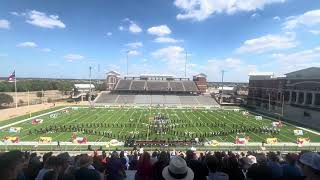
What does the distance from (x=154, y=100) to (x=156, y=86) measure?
17.4 metres

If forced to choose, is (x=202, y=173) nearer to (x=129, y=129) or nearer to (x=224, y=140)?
(x=224, y=140)

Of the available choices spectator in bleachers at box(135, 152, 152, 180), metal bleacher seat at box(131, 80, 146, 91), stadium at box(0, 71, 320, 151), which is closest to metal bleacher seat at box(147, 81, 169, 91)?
metal bleacher seat at box(131, 80, 146, 91)

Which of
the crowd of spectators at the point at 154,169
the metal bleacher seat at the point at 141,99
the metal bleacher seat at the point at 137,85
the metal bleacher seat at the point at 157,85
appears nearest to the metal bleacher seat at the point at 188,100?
the metal bleacher seat at the point at 141,99

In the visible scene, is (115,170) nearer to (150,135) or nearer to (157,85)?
(150,135)

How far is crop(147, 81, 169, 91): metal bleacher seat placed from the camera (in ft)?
335

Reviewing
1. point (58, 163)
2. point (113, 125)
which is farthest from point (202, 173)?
point (113, 125)

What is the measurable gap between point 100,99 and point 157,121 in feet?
138

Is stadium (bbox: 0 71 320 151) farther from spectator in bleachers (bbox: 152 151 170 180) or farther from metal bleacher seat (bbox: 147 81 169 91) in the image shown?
metal bleacher seat (bbox: 147 81 169 91)

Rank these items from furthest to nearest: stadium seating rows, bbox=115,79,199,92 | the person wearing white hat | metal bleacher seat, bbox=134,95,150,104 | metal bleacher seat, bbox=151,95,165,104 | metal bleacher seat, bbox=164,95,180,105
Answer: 1. stadium seating rows, bbox=115,79,199,92
2. metal bleacher seat, bbox=151,95,165,104
3. metal bleacher seat, bbox=164,95,180,105
4. metal bleacher seat, bbox=134,95,150,104
5. the person wearing white hat

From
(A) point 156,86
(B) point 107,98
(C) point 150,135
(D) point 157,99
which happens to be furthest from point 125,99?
(C) point 150,135

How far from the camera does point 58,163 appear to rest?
5.87m

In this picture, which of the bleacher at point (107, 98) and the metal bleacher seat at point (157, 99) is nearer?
the bleacher at point (107, 98)

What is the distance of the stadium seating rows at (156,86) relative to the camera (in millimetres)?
101625

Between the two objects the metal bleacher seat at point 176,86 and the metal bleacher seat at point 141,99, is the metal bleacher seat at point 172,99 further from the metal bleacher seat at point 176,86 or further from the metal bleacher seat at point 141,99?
the metal bleacher seat at point 176,86
